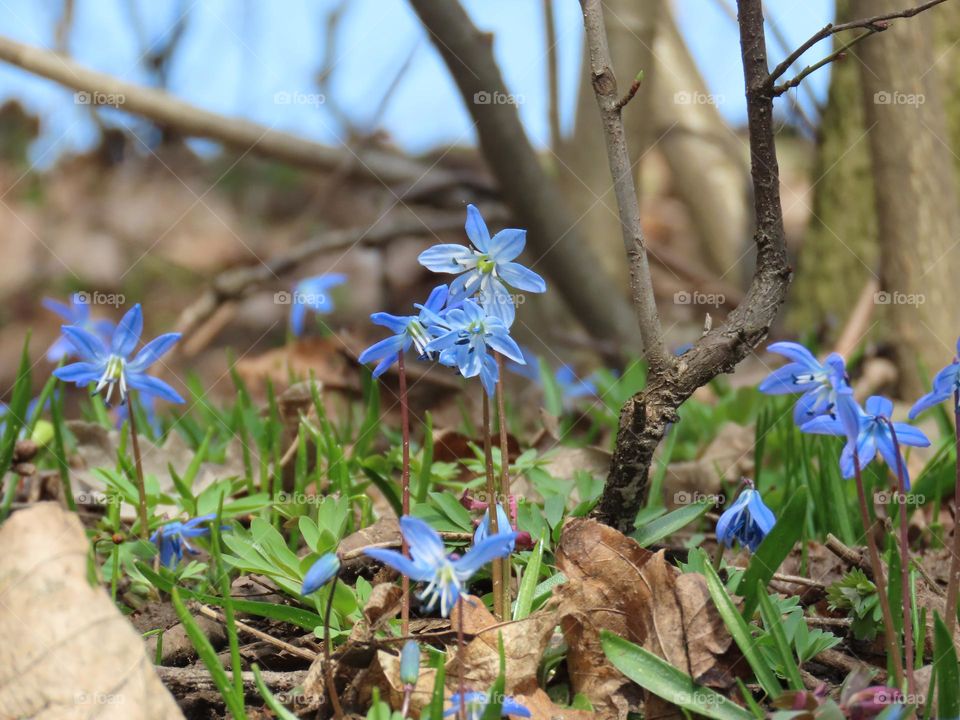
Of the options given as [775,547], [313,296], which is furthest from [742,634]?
[313,296]

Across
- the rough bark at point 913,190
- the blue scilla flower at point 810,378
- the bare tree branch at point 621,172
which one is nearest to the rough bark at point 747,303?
the bare tree branch at point 621,172

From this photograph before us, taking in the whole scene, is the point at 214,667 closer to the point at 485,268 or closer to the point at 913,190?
the point at 485,268

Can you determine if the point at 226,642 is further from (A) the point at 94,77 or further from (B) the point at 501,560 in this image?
(A) the point at 94,77

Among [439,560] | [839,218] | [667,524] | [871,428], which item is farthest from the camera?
[839,218]

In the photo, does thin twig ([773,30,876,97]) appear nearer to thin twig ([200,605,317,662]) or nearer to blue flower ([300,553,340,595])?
blue flower ([300,553,340,595])

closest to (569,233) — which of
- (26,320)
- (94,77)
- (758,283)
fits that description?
(94,77)

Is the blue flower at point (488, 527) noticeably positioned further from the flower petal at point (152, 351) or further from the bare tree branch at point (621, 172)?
the flower petal at point (152, 351)

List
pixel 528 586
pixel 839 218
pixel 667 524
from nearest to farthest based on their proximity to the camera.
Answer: pixel 528 586, pixel 667 524, pixel 839 218
